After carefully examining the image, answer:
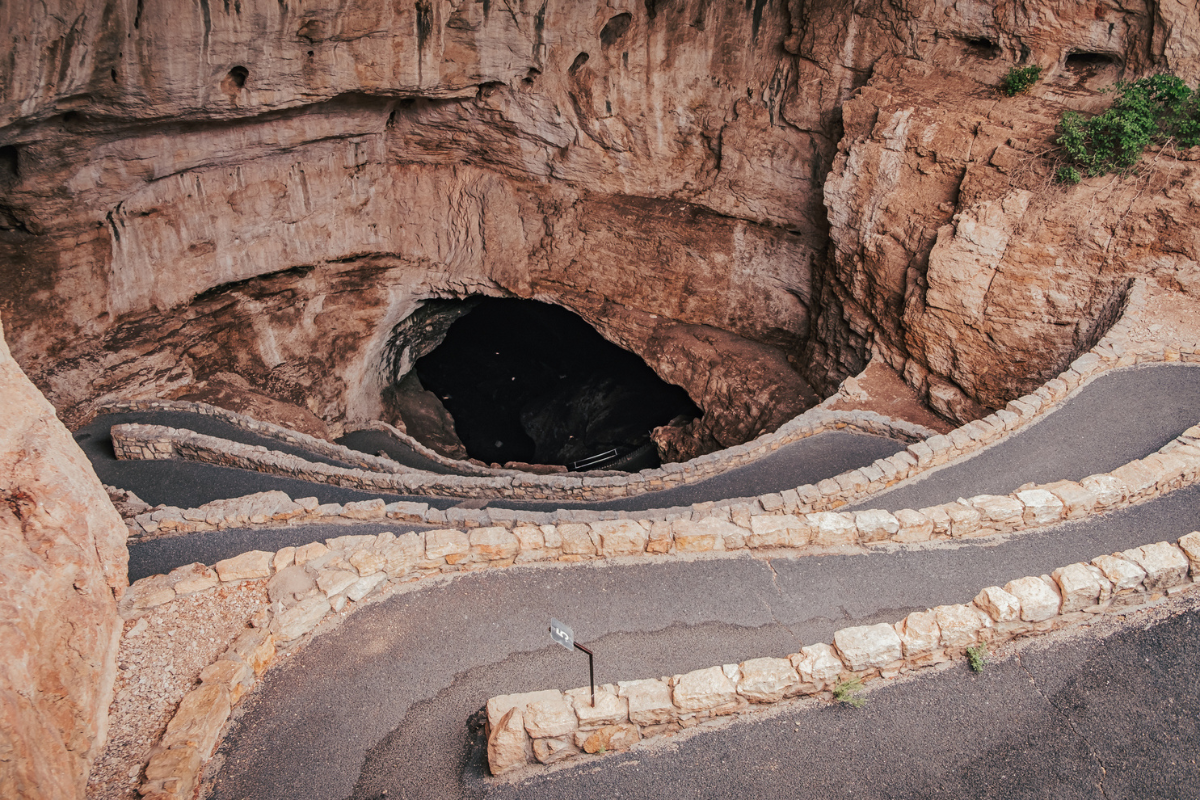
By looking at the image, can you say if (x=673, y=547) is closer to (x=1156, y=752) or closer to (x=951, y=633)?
(x=951, y=633)

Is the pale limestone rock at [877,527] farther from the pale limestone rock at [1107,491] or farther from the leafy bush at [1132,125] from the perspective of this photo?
the leafy bush at [1132,125]

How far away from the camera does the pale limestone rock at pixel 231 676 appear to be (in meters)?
5.23

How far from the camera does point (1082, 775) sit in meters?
4.56

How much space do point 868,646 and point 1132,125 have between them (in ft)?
31.3

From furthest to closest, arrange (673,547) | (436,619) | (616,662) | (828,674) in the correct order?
(673,547)
(436,619)
(616,662)
(828,674)

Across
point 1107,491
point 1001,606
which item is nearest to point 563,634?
point 1001,606

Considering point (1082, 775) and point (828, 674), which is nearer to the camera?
point (1082, 775)

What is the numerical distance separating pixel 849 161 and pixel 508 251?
8.69 meters

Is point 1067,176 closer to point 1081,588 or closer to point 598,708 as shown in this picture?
point 1081,588

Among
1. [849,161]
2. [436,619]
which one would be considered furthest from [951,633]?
[849,161]

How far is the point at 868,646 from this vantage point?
5.06 meters

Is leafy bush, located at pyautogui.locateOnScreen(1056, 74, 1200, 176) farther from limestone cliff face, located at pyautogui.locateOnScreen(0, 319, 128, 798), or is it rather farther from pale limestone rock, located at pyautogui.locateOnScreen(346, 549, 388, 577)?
limestone cliff face, located at pyautogui.locateOnScreen(0, 319, 128, 798)

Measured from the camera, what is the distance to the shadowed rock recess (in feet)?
34.4

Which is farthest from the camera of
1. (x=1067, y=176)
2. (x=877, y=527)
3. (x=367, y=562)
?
(x=1067, y=176)
